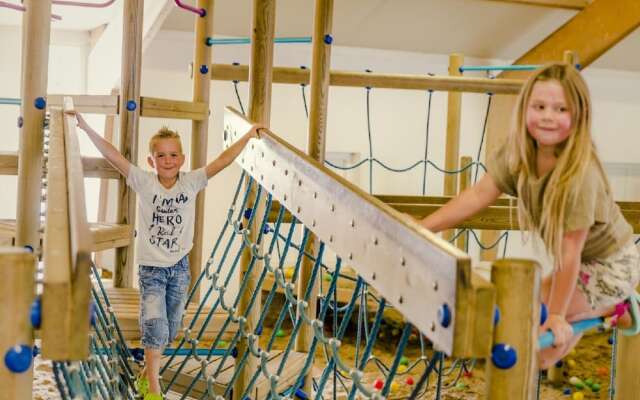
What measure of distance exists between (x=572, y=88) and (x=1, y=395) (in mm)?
1125

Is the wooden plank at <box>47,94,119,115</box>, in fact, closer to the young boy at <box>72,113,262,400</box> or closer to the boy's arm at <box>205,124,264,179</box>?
the young boy at <box>72,113,262,400</box>

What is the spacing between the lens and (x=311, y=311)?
9.82 ft

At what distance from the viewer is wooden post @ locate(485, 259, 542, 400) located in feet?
3.65

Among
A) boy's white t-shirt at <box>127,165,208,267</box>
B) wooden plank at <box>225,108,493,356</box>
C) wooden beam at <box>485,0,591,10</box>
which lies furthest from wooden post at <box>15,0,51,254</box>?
wooden beam at <box>485,0,591,10</box>

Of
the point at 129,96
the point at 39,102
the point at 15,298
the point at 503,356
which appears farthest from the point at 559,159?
the point at 129,96

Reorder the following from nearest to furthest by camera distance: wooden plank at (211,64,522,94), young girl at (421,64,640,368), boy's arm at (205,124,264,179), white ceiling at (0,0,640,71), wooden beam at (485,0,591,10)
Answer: young girl at (421,64,640,368)
boy's arm at (205,124,264,179)
wooden plank at (211,64,522,94)
white ceiling at (0,0,640,71)
wooden beam at (485,0,591,10)

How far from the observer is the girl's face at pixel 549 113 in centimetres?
157

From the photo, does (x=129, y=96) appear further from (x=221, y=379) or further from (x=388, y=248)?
(x=388, y=248)

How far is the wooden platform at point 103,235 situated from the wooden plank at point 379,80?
74 cm

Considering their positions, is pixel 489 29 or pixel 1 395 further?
pixel 489 29

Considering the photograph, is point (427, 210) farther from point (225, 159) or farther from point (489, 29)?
point (489, 29)

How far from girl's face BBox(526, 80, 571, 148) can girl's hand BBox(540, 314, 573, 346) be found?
1.17 ft

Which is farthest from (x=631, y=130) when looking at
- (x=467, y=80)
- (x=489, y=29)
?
(x=467, y=80)

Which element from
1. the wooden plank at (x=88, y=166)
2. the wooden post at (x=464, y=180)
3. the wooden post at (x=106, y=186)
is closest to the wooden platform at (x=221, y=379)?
the wooden plank at (x=88, y=166)
